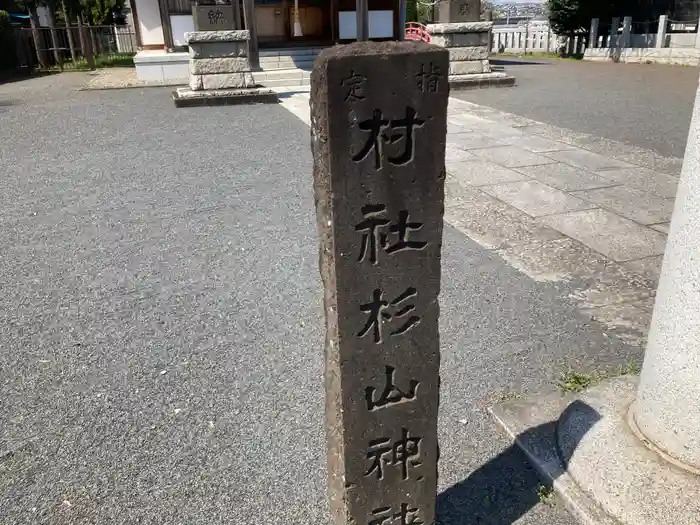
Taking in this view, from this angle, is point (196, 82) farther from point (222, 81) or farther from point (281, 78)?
point (281, 78)

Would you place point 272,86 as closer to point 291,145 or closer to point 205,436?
point 291,145

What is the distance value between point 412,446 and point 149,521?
1.11 metres

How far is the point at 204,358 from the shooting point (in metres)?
3.22

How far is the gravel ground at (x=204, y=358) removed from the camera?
7.64 ft

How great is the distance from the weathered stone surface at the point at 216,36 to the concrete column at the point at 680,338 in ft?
34.0

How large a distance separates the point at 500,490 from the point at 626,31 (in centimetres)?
2040

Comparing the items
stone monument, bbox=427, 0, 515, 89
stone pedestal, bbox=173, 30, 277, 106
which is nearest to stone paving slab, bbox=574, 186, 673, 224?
stone monument, bbox=427, 0, 515, 89

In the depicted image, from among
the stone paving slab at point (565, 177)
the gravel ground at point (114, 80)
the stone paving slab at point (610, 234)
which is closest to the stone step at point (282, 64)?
the gravel ground at point (114, 80)

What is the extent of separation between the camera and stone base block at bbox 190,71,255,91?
449 inches

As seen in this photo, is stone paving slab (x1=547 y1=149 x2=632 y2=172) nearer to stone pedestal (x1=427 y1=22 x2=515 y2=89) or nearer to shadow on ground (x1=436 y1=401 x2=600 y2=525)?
shadow on ground (x1=436 y1=401 x2=600 y2=525)

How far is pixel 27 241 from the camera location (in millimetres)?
4988

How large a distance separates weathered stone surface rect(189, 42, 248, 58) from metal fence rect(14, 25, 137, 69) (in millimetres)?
9791

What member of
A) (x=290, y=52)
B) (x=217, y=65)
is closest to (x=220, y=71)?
(x=217, y=65)

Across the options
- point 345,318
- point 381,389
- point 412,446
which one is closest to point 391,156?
point 345,318
